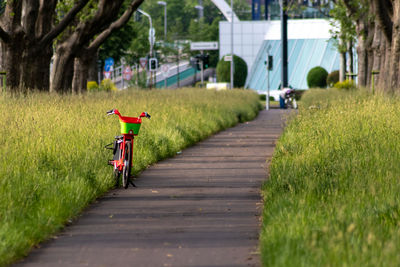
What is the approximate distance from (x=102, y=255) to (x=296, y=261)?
170 centimetres

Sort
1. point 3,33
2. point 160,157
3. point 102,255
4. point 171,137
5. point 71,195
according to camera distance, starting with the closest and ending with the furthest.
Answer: point 102,255 < point 71,195 < point 160,157 < point 171,137 < point 3,33

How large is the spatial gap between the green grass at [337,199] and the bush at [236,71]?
71288 millimetres

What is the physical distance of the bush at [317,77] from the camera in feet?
252

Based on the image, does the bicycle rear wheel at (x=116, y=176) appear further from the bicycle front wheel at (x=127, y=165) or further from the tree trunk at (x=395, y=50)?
the tree trunk at (x=395, y=50)

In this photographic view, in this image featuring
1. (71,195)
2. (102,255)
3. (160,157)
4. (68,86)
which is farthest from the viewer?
(68,86)

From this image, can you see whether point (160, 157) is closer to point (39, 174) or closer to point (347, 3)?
point (39, 174)

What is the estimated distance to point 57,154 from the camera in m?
11.1

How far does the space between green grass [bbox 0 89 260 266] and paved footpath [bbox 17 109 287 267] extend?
0.18 metres

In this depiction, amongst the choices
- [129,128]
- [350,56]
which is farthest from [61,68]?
[350,56]

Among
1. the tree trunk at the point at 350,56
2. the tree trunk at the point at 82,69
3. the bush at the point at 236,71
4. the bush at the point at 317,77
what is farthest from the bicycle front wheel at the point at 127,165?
the bush at the point at 236,71

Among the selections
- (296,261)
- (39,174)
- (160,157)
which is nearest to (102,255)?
(296,261)

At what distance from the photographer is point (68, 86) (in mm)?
28422

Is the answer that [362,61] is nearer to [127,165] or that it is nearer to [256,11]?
[127,165]

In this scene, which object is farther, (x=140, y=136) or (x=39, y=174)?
(x=140, y=136)
